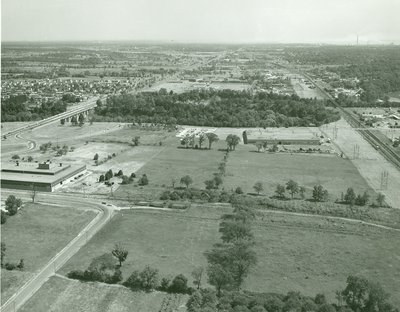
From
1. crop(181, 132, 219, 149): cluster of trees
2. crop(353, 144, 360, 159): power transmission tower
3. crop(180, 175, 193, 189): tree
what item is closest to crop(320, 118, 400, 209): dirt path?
crop(353, 144, 360, 159): power transmission tower

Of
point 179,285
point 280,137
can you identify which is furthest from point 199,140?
point 179,285

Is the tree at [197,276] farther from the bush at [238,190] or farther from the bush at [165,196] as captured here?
the bush at [238,190]

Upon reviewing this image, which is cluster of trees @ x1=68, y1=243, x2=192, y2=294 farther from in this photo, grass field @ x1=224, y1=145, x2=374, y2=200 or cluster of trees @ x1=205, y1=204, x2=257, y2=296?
grass field @ x1=224, y1=145, x2=374, y2=200

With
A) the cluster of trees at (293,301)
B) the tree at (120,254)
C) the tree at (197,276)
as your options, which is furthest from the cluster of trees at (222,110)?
the cluster of trees at (293,301)

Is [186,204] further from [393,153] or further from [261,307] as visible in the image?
[393,153]

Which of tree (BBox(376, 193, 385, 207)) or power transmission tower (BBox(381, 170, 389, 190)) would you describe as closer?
tree (BBox(376, 193, 385, 207))
